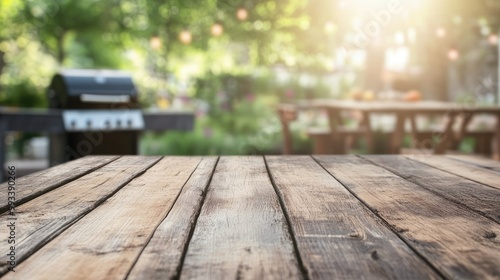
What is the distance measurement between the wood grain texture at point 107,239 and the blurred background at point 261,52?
573 centimetres

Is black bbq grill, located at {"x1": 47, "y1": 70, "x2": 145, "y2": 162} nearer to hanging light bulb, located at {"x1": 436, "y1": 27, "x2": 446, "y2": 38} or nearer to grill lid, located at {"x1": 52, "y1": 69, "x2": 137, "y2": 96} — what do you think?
grill lid, located at {"x1": 52, "y1": 69, "x2": 137, "y2": 96}

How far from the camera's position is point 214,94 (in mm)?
11211

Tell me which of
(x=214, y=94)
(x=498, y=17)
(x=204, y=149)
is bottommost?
(x=204, y=149)

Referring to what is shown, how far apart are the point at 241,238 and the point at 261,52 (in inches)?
401

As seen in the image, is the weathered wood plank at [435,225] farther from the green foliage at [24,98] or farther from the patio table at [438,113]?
the green foliage at [24,98]

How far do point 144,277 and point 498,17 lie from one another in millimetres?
7180

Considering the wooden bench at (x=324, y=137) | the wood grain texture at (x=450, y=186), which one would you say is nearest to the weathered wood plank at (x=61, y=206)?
the wood grain texture at (x=450, y=186)

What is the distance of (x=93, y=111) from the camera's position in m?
5.75

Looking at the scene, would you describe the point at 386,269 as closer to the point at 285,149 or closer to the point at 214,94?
the point at 285,149

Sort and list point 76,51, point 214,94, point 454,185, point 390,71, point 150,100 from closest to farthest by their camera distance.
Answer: point 454,185 → point 150,100 → point 214,94 → point 390,71 → point 76,51

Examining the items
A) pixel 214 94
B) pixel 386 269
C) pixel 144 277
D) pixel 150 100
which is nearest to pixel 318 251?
A: pixel 386 269

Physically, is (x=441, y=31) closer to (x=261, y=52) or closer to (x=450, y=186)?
(x=261, y=52)

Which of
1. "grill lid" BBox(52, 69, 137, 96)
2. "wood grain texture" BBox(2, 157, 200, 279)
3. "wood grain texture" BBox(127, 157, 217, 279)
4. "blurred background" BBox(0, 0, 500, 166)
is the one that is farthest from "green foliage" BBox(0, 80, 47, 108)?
"wood grain texture" BBox(127, 157, 217, 279)

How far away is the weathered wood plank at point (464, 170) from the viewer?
7.26 ft
